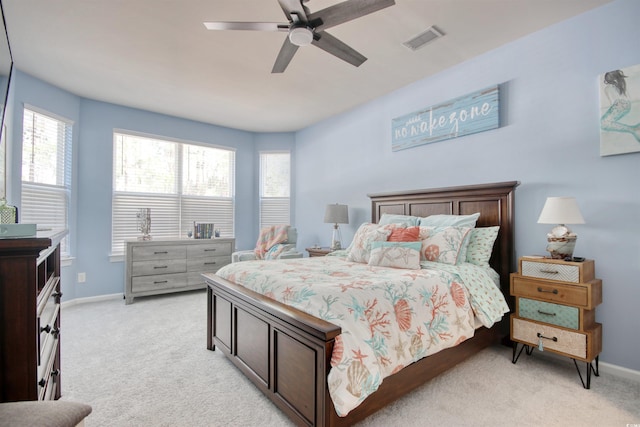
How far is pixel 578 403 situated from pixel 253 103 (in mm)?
4356

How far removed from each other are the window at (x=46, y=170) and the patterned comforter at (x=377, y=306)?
2.72 meters

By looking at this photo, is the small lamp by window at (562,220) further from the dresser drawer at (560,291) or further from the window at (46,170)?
the window at (46,170)

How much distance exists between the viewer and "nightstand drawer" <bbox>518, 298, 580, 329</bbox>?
2.12 meters

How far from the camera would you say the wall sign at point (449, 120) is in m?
2.95

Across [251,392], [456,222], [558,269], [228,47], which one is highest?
[228,47]

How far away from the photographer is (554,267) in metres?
2.21

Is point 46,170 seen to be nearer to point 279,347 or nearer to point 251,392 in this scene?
point 251,392

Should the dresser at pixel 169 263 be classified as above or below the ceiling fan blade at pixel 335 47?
below

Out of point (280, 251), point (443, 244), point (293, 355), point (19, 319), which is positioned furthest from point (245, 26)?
point (280, 251)

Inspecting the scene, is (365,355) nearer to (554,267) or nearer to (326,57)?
(554,267)

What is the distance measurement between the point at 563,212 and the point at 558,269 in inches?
16.1

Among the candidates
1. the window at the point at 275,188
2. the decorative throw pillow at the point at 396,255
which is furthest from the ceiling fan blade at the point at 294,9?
the window at the point at 275,188

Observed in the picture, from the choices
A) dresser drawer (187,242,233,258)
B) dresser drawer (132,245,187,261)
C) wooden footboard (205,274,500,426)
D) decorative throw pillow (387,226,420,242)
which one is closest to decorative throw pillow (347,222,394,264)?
decorative throw pillow (387,226,420,242)

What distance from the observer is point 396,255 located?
2.46m
